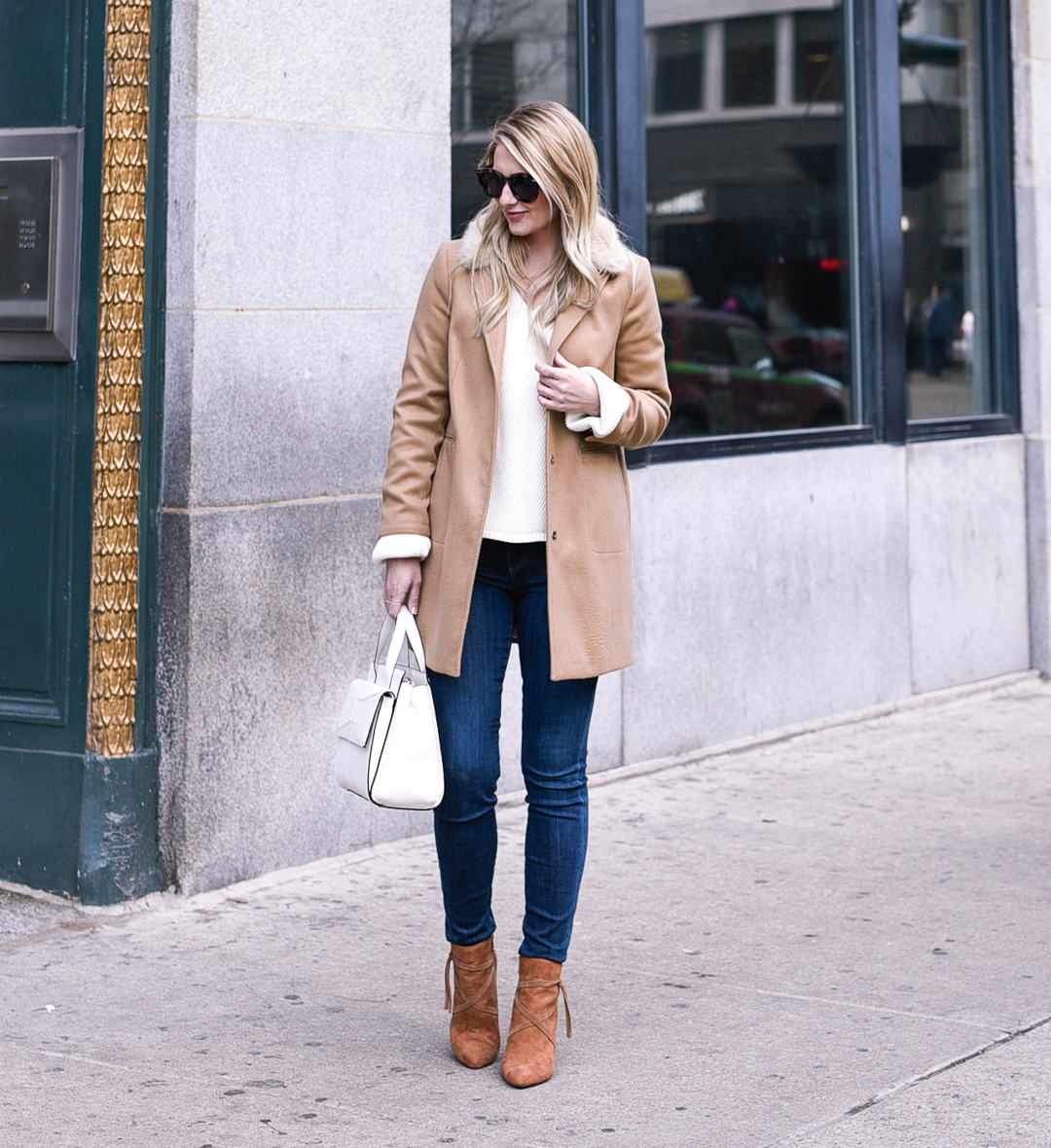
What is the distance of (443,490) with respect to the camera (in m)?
4.02

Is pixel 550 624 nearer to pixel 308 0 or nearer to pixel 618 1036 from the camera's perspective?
pixel 618 1036

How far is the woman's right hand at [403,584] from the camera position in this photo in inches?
158

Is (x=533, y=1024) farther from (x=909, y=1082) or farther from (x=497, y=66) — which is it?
(x=497, y=66)

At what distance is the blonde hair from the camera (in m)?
3.84

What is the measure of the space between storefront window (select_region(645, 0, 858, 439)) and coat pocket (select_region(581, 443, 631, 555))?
3302mm

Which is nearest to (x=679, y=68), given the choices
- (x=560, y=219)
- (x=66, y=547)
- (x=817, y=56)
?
(x=817, y=56)

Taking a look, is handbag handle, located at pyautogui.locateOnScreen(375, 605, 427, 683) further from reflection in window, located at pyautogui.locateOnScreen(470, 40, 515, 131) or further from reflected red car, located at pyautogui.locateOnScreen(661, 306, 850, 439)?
reflected red car, located at pyautogui.locateOnScreen(661, 306, 850, 439)

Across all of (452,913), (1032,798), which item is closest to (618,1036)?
(452,913)

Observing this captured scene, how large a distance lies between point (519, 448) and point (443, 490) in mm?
192

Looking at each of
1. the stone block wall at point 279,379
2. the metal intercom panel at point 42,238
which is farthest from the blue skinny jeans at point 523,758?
the metal intercom panel at point 42,238

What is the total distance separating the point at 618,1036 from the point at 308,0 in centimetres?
309

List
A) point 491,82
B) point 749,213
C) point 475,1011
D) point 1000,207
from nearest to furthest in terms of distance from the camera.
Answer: point 475,1011
point 491,82
point 749,213
point 1000,207

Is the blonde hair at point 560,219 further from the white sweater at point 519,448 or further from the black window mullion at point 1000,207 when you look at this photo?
the black window mullion at point 1000,207

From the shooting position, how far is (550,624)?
3891mm
